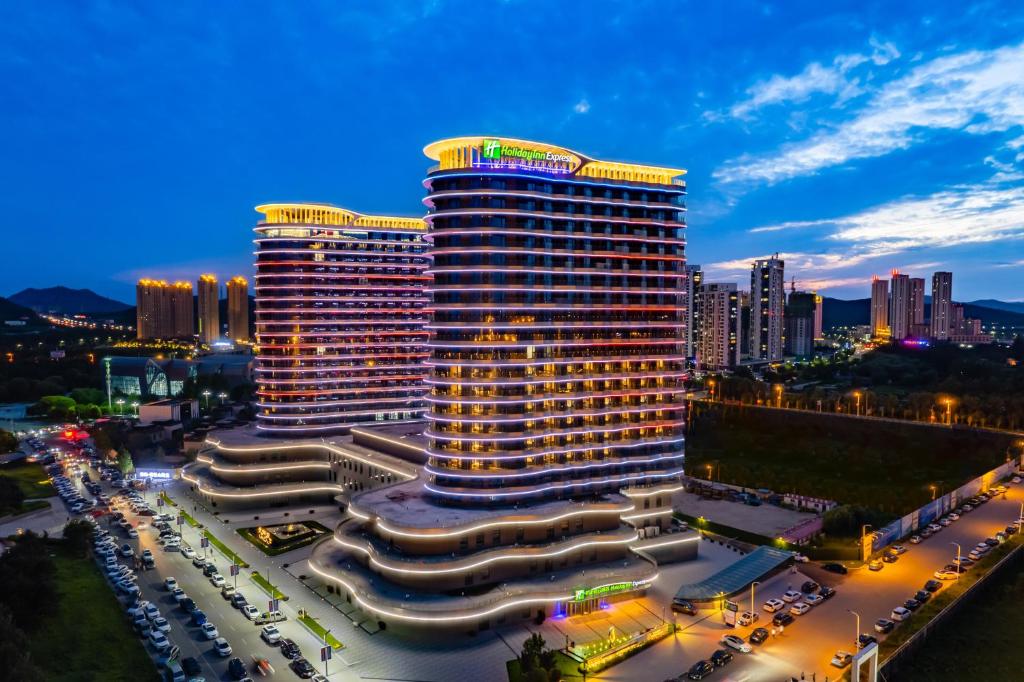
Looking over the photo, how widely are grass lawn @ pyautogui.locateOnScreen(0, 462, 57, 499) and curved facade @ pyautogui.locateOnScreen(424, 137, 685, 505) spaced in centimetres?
→ 6818

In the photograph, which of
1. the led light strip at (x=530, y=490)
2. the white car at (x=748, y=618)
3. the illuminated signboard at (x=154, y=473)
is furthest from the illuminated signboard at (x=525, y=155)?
the illuminated signboard at (x=154, y=473)

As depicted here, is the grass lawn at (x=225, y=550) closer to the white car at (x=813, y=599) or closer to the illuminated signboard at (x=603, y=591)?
the illuminated signboard at (x=603, y=591)

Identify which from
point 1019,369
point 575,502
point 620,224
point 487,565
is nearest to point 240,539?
point 487,565

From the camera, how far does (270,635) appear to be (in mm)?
51625

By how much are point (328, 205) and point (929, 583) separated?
9225 cm

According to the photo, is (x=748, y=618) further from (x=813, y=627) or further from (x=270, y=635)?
(x=270, y=635)

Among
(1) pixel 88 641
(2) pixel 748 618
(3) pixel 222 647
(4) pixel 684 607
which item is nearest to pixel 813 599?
(2) pixel 748 618

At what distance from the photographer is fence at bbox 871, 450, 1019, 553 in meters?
72.2

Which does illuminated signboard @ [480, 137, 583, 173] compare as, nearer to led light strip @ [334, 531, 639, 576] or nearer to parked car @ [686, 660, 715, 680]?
led light strip @ [334, 531, 639, 576]

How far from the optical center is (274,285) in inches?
3930

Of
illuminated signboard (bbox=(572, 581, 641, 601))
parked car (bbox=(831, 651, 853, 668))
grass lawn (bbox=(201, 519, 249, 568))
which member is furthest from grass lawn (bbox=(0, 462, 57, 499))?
parked car (bbox=(831, 651, 853, 668))

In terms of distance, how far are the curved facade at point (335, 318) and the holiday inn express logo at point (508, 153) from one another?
3903 centimetres

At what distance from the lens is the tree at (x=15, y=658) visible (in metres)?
37.5

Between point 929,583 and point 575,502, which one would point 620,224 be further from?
point 929,583
